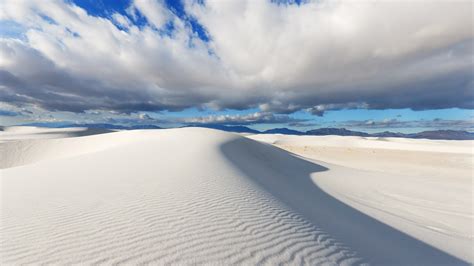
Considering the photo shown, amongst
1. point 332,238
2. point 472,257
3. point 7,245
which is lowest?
point 472,257

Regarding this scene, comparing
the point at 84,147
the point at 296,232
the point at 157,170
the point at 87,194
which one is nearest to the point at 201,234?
the point at 296,232

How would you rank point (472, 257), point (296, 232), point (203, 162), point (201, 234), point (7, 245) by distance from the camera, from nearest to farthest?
point (7, 245)
point (201, 234)
point (296, 232)
point (472, 257)
point (203, 162)

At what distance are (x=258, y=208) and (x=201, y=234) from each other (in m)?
2.05

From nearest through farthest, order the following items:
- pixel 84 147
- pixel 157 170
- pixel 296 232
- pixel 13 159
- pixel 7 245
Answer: pixel 7 245
pixel 296 232
pixel 157 170
pixel 13 159
pixel 84 147

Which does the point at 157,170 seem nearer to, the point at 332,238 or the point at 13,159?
the point at 332,238

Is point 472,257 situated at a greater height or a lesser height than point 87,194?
lesser

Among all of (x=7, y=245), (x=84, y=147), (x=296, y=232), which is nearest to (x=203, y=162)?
(x=296, y=232)

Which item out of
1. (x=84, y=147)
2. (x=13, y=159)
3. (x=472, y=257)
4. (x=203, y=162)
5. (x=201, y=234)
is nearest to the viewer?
(x=201, y=234)

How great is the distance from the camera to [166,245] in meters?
3.37

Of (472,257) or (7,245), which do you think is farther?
(472,257)

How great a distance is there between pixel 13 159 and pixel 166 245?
29.7 metres

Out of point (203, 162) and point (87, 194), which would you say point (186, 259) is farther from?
point (203, 162)

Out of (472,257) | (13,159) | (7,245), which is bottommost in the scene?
(13,159)

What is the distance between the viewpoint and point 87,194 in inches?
231
